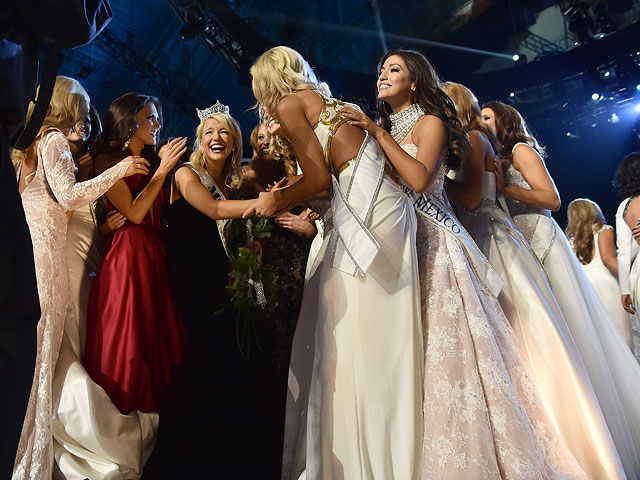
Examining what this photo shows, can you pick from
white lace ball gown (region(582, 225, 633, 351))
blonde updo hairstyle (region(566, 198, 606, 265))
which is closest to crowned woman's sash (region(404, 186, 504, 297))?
white lace ball gown (region(582, 225, 633, 351))

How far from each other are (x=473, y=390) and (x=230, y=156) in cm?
194

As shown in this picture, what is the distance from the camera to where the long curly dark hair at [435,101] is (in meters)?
2.54

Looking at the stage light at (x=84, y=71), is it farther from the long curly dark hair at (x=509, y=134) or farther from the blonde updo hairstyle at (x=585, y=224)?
the blonde updo hairstyle at (x=585, y=224)

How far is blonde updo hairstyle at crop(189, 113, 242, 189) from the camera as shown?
3.13 metres

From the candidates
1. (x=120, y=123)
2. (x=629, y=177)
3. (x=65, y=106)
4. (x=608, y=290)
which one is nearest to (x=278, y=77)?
(x=120, y=123)

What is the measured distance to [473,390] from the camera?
1.93 metres

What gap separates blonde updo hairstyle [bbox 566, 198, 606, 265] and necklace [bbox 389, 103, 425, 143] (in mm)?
4140

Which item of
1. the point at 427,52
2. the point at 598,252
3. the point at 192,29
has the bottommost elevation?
the point at 598,252

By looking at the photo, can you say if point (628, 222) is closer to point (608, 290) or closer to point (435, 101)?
point (608, 290)

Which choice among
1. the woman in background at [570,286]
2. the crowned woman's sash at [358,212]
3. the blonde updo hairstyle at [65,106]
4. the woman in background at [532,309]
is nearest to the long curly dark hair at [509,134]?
the woman in background at [570,286]

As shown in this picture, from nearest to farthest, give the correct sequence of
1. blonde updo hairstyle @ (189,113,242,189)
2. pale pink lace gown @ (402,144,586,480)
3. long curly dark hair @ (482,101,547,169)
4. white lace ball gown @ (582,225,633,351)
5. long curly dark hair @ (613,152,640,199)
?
1. pale pink lace gown @ (402,144,586,480)
2. blonde updo hairstyle @ (189,113,242,189)
3. long curly dark hair @ (482,101,547,169)
4. long curly dark hair @ (613,152,640,199)
5. white lace ball gown @ (582,225,633,351)

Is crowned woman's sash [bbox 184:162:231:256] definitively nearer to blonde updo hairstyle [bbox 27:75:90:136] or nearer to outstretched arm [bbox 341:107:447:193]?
blonde updo hairstyle [bbox 27:75:90:136]

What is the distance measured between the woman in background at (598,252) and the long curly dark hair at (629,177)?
1.42m

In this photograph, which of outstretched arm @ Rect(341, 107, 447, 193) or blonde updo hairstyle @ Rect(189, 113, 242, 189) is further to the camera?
blonde updo hairstyle @ Rect(189, 113, 242, 189)
